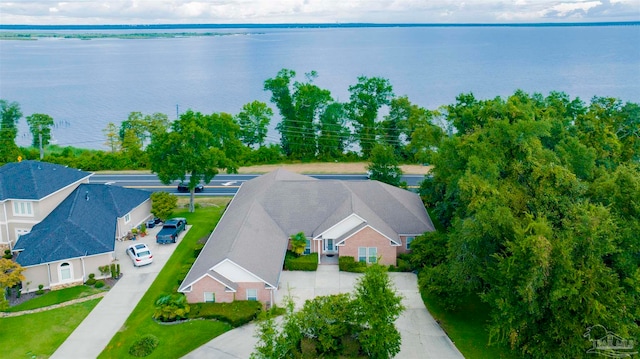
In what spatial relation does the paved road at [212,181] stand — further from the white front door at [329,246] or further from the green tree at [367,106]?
the white front door at [329,246]

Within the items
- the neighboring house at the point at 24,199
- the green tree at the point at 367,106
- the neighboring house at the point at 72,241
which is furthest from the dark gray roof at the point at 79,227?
the green tree at the point at 367,106

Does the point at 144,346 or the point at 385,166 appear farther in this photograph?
the point at 385,166

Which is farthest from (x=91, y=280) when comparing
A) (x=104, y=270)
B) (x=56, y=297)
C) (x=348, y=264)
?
(x=348, y=264)

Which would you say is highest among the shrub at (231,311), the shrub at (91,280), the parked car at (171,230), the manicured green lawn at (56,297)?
the parked car at (171,230)

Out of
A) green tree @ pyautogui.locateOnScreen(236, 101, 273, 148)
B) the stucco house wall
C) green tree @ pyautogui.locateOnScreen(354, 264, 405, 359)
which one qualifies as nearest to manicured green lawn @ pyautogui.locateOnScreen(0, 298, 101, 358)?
green tree @ pyautogui.locateOnScreen(354, 264, 405, 359)

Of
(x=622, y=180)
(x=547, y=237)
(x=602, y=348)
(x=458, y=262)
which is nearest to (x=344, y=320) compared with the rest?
(x=458, y=262)

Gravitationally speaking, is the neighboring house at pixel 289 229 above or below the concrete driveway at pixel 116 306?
above

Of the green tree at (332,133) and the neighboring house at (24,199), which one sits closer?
the neighboring house at (24,199)

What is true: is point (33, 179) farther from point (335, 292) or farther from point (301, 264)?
point (335, 292)
